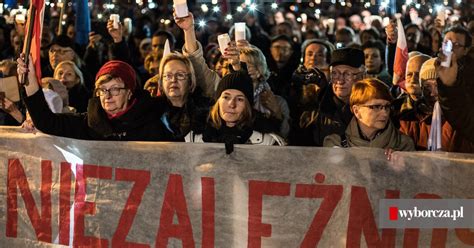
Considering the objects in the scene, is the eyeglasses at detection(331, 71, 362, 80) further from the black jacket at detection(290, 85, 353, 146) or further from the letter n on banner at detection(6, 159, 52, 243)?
the letter n on banner at detection(6, 159, 52, 243)

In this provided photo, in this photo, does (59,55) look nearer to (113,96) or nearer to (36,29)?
(36,29)

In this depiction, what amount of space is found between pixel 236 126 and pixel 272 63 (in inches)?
172

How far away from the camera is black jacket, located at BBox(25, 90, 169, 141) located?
574cm

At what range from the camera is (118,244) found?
5.57 meters

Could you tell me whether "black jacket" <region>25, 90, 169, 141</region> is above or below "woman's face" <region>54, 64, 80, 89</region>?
below

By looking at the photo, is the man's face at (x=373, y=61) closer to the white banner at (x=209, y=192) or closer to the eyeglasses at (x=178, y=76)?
the eyeglasses at (x=178, y=76)

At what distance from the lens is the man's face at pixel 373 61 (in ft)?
30.3

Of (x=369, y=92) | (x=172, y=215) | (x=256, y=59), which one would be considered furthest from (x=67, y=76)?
(x=369, y=92)

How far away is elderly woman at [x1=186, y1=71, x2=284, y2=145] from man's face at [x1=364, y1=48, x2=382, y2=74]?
3.54m

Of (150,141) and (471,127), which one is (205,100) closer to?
(150,141)

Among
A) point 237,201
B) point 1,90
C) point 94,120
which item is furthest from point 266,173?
point 1,90

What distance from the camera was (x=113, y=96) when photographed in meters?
5.81

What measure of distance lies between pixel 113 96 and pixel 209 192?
0.86 m

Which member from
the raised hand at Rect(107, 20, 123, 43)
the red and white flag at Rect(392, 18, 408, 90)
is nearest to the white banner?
the red and white flag at Rect(392, 18, 408, 90)
